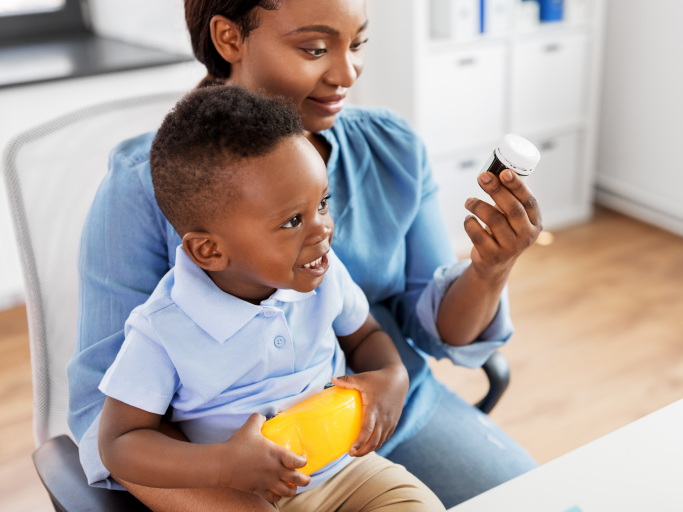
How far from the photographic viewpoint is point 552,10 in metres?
Result: 2.96

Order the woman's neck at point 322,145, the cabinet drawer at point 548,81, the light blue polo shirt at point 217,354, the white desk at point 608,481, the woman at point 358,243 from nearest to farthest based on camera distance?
1. the white desk at point 608,481
2. the light blue polo shirt at point 217,354
3. the woman at point 358,243
4. the woman's neck at point 322,145
5. the cabinet drawer at point 548,81

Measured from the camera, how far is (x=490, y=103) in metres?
2.93

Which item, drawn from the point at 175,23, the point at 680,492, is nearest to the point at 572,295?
the point at 175,23

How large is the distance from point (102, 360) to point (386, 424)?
1.34 feet

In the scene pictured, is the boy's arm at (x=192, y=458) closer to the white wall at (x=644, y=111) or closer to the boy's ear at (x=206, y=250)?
the boy's ear at (x=206, y=250)

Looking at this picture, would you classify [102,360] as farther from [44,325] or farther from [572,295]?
[572,295]

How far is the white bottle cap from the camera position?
76 cm

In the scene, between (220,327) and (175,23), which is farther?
(175,23)

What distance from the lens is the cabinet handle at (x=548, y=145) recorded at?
315 cm

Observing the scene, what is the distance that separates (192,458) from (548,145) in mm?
2780

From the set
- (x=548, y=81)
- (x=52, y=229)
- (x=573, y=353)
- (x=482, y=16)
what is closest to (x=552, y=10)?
(x=548, y=81)

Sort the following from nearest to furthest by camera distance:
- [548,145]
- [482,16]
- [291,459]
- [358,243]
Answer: [291,459] → [358,243] → [482,16] → [548,145]

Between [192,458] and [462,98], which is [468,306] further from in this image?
[462,98]

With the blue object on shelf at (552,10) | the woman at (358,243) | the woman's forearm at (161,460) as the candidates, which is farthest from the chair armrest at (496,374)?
the blue object on shelf at (552,10)
